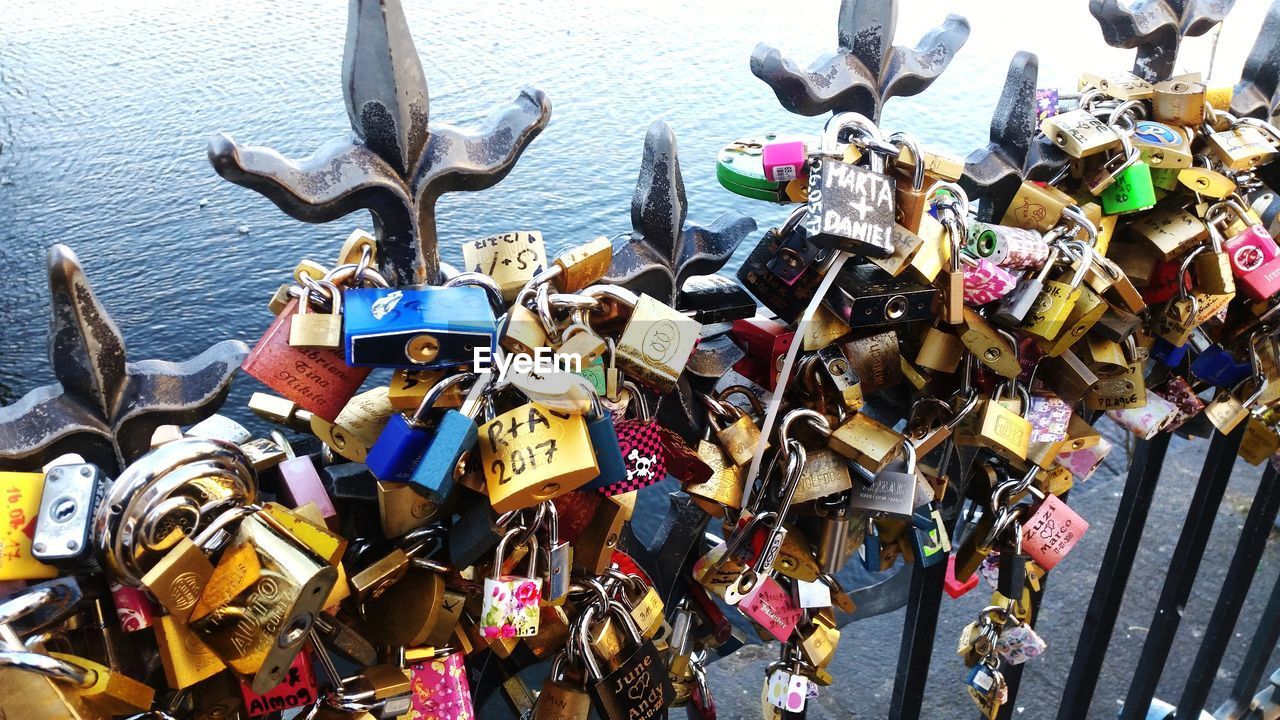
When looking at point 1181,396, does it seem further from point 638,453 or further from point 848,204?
point 638,453

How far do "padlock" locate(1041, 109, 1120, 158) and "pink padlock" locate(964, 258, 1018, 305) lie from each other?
228 millimetres

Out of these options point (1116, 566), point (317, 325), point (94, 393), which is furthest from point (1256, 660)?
point (94, 393)

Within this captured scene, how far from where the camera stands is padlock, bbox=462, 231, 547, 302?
823 millimetres

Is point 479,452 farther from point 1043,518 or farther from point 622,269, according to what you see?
point 1043,518

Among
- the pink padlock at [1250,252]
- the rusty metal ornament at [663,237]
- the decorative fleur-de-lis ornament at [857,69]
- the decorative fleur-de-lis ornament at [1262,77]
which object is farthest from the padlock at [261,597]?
the decorative fleur-de-lis ornament at [1262,77]

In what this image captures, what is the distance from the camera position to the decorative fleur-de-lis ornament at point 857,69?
3.14 ft

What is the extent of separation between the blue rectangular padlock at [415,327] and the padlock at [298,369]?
0.08 feet

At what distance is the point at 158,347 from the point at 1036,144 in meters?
1.31

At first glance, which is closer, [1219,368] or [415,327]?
[415,327]

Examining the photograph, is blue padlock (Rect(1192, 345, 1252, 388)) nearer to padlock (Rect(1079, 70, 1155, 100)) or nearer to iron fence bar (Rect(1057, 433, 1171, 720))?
iron fence bar (Rect(1057, 433, 1171, 720))

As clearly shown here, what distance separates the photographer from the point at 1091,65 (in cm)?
294

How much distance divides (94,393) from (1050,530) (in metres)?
1.08

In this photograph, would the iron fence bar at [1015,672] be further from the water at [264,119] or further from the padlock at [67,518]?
the padlock at [67,518]

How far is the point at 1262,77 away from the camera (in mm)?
1511
